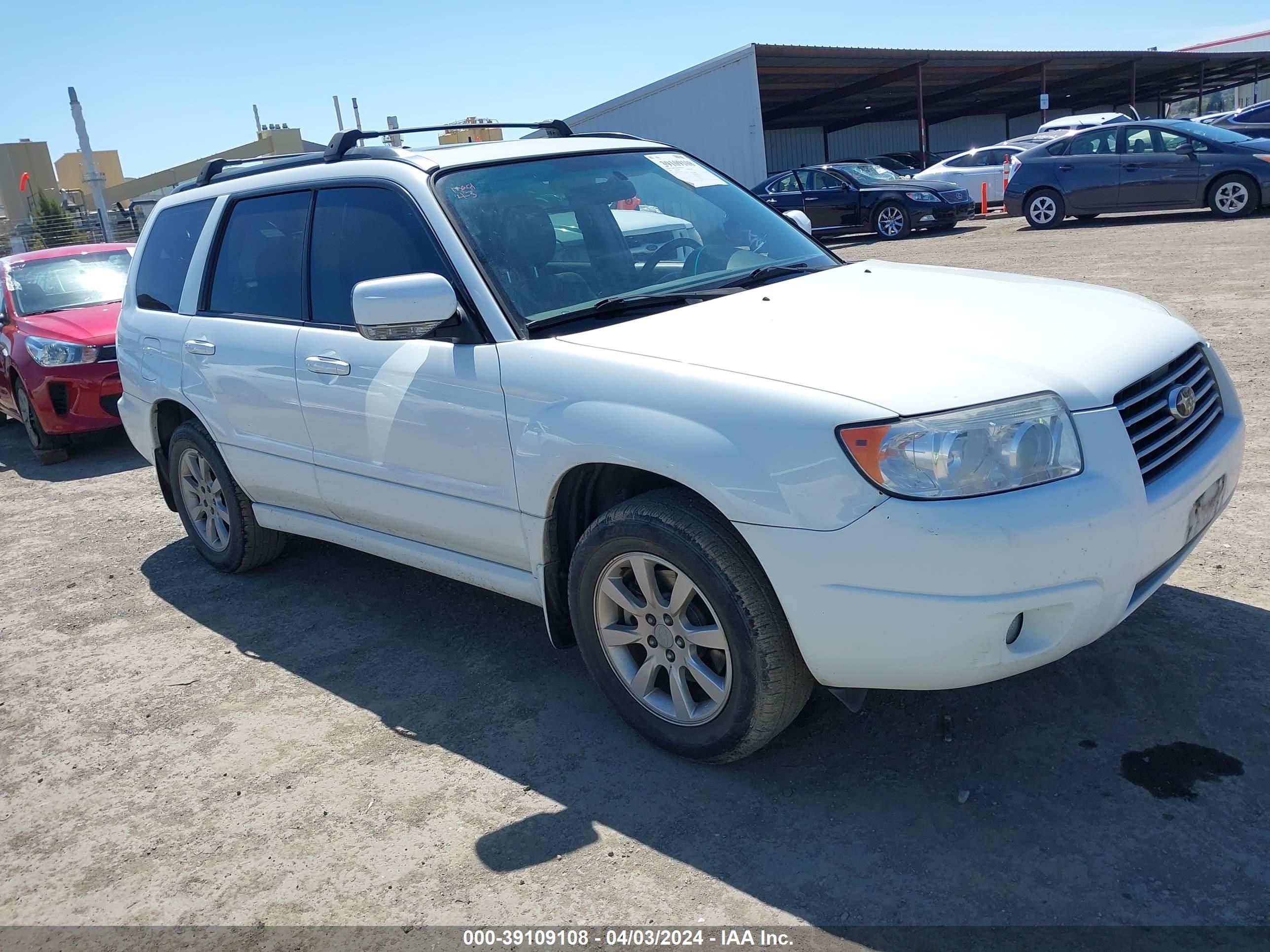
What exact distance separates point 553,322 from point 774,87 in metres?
30.5

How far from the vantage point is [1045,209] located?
53.6ft

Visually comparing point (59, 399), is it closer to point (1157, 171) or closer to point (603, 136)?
point (603, 136)

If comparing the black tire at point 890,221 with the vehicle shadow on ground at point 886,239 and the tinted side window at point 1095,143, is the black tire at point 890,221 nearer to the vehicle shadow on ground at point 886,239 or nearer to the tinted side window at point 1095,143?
the vehicle shadow on ground at point 886,239

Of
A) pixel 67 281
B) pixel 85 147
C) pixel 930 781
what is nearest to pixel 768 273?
pixel 930 781

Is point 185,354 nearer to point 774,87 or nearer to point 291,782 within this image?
point 291,782

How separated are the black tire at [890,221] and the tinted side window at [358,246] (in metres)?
15.4

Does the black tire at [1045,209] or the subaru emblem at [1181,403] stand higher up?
the subaru emblem at [1181,403]

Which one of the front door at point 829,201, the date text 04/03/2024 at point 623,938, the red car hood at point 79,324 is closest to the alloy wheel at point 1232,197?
the front door at point 829,201

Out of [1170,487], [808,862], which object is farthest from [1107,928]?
[1170,487]

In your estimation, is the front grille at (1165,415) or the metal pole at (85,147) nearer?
the front grille at (1165,415)

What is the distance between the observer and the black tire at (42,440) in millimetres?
8562

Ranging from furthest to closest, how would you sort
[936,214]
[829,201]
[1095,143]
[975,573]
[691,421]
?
[829,201]
[936,214]
[1095,143]
[691,421]
[975,573]

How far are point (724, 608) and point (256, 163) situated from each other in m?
3.42

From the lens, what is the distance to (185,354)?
4781 millimetres
